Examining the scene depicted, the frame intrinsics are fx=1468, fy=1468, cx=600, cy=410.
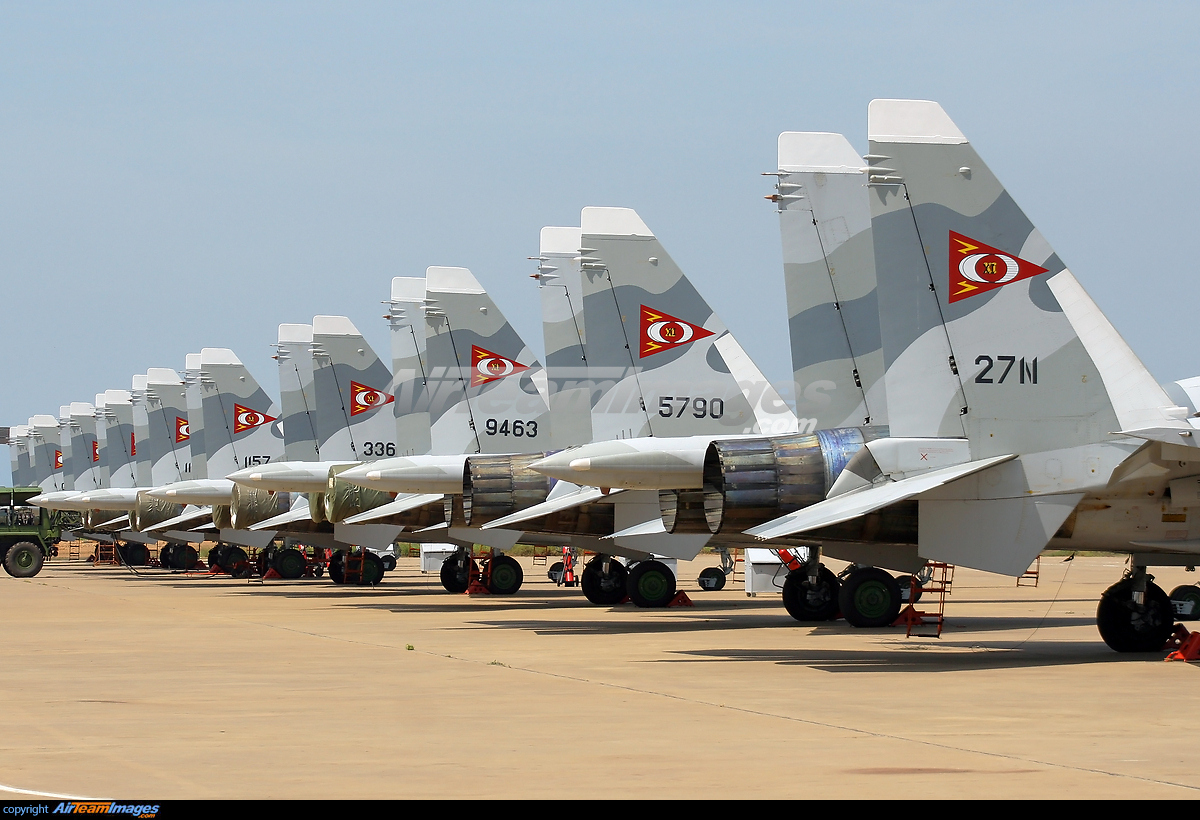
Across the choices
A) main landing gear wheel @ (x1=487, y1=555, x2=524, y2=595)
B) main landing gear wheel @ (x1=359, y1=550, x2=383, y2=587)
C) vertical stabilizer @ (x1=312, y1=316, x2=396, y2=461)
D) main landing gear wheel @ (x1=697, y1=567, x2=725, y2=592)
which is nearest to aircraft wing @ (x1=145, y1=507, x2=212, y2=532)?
main landing gear wheel @ (x1=359, y1=550, x2=383, y2=587)

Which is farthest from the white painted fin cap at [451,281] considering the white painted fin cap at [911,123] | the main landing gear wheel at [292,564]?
the main landing gear wheel at [292,564]

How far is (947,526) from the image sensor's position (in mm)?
15430

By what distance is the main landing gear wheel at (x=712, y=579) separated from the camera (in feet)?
112

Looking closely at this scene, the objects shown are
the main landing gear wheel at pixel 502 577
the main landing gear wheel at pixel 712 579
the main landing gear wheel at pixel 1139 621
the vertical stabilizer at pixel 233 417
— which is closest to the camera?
the main landing gear wheel at pixel 1139 621

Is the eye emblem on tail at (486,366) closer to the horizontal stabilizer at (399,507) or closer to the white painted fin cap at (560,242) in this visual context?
the horizontal stabilizer at (399,507)

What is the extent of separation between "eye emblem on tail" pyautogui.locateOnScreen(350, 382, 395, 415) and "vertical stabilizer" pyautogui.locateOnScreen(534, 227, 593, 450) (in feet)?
34.9

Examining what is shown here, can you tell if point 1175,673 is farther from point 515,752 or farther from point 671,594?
point 671,594

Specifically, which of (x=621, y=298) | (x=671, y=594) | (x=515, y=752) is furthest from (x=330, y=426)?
(x=515, y=752)

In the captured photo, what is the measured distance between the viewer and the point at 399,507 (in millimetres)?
29797

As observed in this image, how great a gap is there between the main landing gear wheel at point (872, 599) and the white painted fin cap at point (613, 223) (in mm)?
6710

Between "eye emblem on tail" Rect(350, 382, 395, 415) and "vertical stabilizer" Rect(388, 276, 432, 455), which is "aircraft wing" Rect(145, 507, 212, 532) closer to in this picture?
"eye emblem on tail" Rect(350, 382, 395, 415)

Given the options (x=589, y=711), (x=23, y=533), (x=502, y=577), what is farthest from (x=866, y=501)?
(x=23, y=533)

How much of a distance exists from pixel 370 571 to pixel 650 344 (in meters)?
19.6
